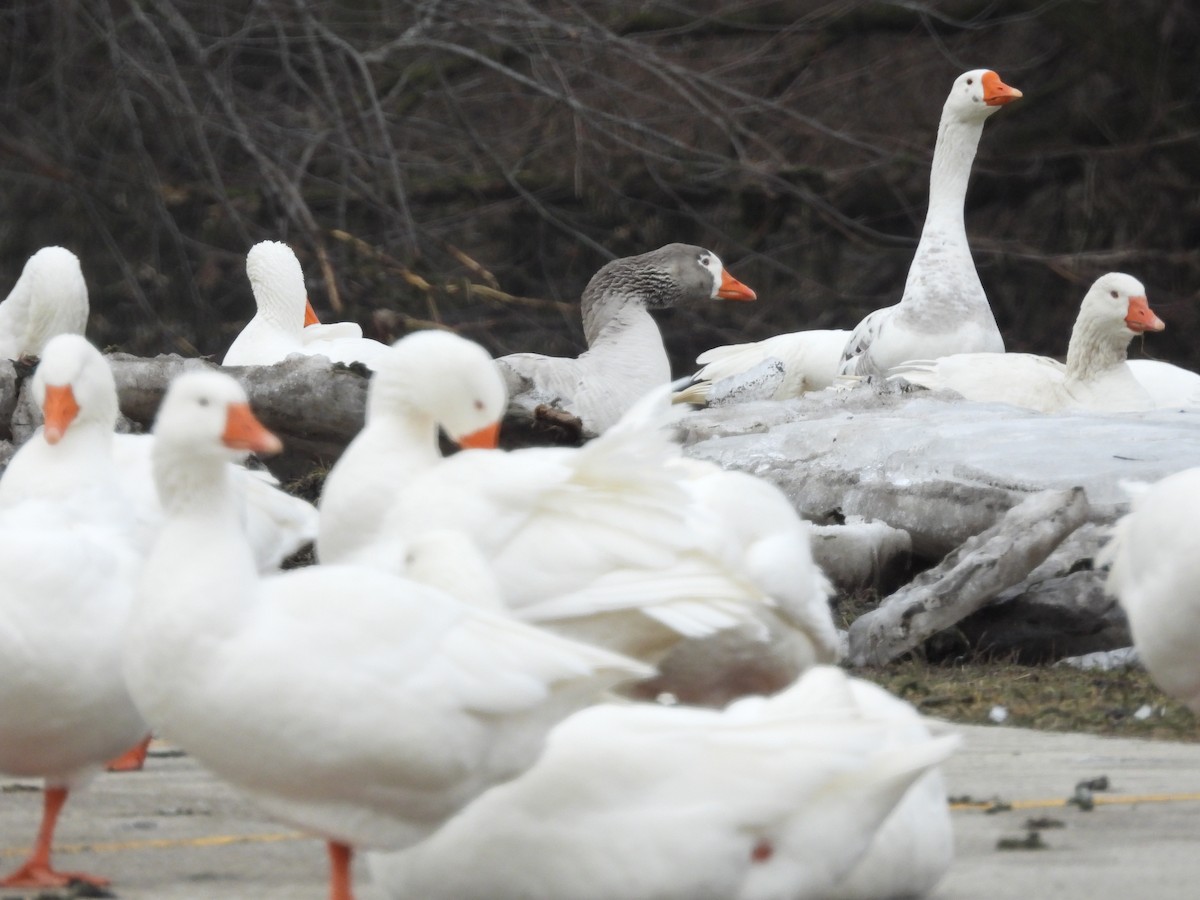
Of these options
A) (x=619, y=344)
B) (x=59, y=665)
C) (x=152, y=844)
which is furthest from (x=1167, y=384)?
(x=59, y=665)

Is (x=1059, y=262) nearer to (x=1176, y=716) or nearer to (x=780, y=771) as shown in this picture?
(x=1176, y=716)

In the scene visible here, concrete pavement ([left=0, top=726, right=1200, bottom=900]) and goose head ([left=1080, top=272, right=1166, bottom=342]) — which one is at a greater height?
goose head ([left=1080, top=272, right=1166, bottom=342])

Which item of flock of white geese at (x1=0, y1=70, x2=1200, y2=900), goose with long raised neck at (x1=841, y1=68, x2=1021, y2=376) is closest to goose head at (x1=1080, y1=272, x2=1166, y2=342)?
goose with long raised neck at (x1=841, y1=68, x2=1021, y2=376)

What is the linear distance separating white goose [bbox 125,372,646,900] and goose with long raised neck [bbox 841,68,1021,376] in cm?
672

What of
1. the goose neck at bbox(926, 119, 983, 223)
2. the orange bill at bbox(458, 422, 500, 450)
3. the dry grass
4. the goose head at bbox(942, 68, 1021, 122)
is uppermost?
the goose head at bbox(942, 68, 1021, 122)

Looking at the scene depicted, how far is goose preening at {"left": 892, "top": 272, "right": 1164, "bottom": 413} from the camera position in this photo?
27.0 ft

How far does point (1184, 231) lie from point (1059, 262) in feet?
6.47

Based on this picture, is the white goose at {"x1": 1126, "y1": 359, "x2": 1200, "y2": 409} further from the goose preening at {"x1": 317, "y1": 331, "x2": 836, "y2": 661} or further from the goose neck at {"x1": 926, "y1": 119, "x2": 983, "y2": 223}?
the goose preening at {"x1": 317, "y1": 331, "x2": 836, "y2": 661}

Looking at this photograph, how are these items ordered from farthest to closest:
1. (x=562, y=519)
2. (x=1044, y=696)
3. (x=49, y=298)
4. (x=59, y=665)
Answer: (x=49, y=298) < (x=1044, y=696) < (x=562, y=519) < (x=59, y=665)

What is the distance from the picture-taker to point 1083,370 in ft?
27.8

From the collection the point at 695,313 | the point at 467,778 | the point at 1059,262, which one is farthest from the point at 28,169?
the point at 467,778

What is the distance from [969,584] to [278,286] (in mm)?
4654

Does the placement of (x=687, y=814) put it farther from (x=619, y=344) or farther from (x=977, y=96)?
(x=977, y=96)

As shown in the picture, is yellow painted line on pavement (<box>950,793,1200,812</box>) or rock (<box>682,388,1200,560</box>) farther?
rock (<box>682,388,1200,560</box>)
